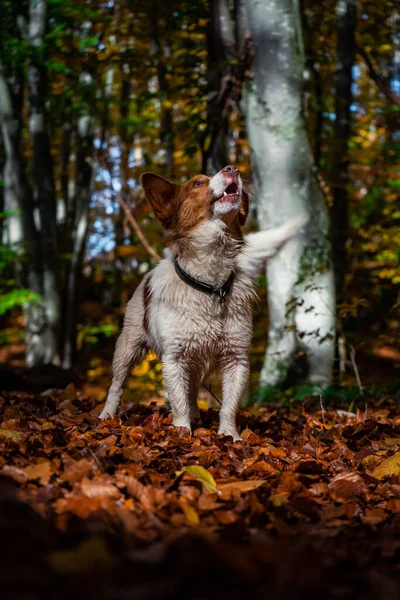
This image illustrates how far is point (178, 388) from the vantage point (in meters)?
4.24

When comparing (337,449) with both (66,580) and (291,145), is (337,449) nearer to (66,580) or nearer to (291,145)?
(66,580)

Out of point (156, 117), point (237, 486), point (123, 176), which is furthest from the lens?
point (156, 117)

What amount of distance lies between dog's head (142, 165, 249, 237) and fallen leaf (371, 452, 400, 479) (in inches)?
79.3

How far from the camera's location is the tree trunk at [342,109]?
10383mm

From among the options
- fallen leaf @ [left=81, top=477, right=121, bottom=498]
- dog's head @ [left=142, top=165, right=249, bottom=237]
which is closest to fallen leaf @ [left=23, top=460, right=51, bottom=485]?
fallen leaf @ [left=81, top=477, right=121, bottom=498]

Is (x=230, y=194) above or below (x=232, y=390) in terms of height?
above

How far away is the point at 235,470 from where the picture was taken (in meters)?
3.22

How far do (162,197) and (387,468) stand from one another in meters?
2.52

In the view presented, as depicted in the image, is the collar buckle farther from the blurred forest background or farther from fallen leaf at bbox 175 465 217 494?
the blurred forest background

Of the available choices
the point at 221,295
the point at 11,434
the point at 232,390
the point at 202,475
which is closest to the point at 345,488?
the point at 202,475

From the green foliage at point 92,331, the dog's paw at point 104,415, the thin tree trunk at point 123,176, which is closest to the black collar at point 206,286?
the dog's paw at point 104,415

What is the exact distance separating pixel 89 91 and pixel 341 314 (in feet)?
23.3

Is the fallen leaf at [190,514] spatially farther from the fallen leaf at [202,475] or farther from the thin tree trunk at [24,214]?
the thin tree trunk at [24,214]

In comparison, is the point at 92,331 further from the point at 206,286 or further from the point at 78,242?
the point at 206,286
